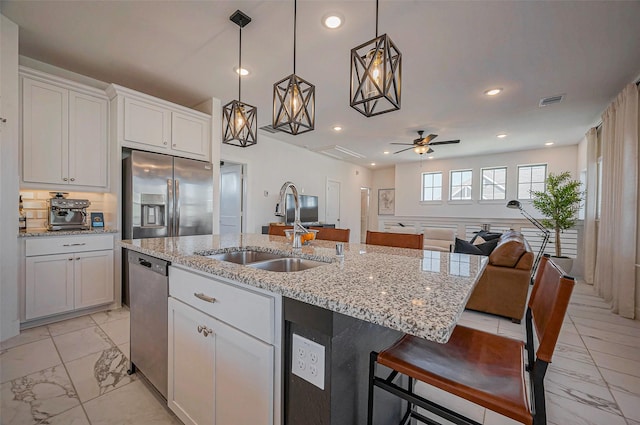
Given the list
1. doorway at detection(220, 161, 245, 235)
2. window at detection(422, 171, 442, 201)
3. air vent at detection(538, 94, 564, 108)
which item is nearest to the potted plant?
air vent at detection(538, 94, 564, 108)

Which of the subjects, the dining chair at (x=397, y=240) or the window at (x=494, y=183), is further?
the window at (x=494, y=183)

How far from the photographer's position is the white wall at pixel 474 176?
19.5ft

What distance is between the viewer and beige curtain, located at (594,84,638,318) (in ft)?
9.43

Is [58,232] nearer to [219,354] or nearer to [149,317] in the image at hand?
[149,317]

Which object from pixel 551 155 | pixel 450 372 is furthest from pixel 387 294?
pixel 551 155

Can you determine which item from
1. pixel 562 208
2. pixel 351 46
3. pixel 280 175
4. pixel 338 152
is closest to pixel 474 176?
pixel 562 208

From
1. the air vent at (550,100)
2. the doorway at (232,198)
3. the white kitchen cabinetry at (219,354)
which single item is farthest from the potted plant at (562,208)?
the doorway at (232,198)

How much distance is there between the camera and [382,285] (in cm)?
88

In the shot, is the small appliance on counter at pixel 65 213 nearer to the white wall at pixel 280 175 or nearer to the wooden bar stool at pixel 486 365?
the white wall at pixel 280 175

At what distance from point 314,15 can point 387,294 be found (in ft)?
7.25

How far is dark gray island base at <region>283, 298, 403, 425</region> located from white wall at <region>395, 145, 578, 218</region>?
279 inches

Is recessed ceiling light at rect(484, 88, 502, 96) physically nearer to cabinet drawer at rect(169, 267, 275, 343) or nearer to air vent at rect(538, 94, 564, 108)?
air vent at rect(538, 94, 564, 108)

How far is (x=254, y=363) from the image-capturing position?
0.94 metres

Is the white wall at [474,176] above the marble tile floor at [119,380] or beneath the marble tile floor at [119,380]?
above
